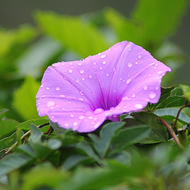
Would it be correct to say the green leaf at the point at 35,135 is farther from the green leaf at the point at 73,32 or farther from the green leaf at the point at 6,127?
the green leaf at the point at 73,32

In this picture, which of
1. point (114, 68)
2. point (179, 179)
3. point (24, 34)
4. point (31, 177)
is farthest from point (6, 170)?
point (24, 34)

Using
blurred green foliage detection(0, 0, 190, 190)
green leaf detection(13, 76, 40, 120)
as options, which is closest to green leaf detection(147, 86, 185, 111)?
blurred green foliage detection(0, 0, 190, 190)

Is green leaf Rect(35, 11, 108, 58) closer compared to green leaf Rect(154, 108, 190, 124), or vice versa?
green leaf Rect(154, 108, 190, 124)

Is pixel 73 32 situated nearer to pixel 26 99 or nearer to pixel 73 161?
pixel 26 99

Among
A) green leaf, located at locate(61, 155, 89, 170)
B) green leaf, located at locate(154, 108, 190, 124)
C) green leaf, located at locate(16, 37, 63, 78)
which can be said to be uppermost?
green leaf, located at locate(61, 155, 89, 170)

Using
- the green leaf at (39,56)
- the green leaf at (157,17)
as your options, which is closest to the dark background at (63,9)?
the green leaf at (39,56)

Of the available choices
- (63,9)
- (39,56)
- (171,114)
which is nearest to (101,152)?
(171,114)

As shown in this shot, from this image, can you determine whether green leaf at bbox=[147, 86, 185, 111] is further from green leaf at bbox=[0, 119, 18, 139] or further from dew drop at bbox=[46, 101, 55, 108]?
green leaf at bbox=[0, 119, 18, 139]
